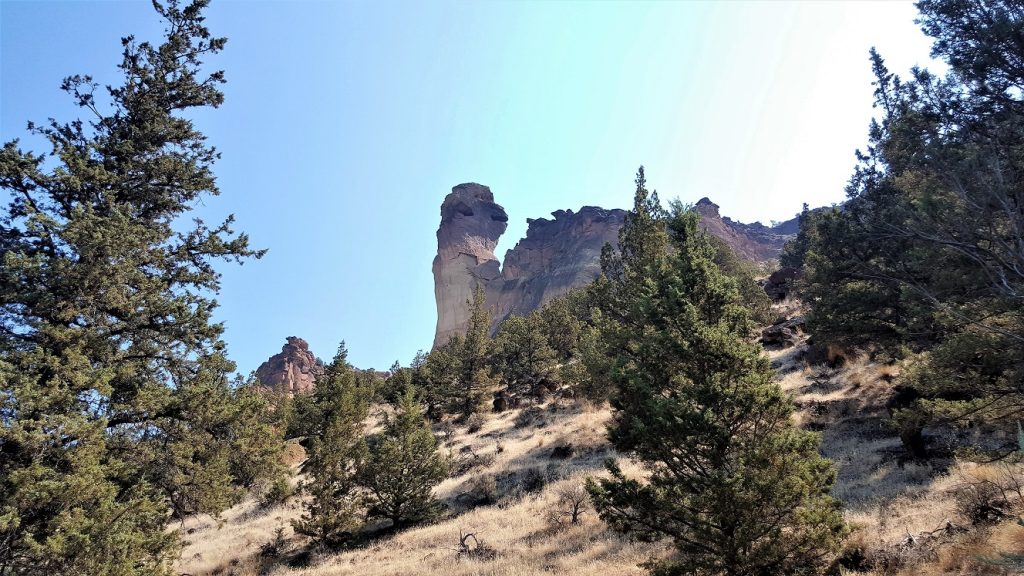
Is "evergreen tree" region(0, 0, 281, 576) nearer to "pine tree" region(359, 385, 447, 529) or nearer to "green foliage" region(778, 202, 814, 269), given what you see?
"pine tree" region(359, 385, 447, 529)

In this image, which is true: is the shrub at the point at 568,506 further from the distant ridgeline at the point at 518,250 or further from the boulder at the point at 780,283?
the distant ridgeline at the point at 518,250

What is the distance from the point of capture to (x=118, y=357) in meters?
9.36

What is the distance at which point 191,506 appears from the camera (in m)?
9.79

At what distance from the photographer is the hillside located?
8.16m

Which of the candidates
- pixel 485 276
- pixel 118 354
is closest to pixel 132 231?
pixel 118 354

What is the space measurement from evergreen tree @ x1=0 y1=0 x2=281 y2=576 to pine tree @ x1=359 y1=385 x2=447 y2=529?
7.72 metres

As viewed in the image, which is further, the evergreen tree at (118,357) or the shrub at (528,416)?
the shrub at (528,416)

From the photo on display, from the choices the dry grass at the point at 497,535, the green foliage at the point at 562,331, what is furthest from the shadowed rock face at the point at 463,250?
the dry grass at the point at 497,535

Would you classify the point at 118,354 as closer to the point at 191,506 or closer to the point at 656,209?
the point at 191,506

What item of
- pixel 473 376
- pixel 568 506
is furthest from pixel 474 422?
pixel 568 506

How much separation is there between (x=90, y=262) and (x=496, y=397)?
112 ft

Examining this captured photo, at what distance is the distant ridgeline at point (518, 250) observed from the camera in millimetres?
116312

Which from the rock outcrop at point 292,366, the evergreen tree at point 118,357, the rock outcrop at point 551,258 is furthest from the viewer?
the rock outcrop at point 551,258

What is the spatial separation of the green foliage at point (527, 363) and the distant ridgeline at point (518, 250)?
218ft
